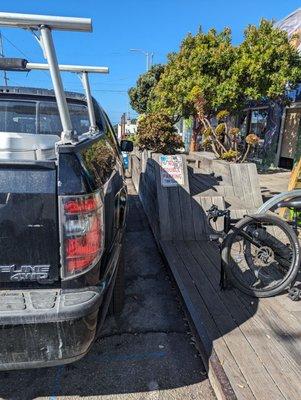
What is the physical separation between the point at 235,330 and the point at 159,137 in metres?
5.37

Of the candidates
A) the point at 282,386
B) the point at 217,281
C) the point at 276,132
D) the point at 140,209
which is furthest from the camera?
the point at 276,132

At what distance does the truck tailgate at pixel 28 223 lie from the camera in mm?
1666

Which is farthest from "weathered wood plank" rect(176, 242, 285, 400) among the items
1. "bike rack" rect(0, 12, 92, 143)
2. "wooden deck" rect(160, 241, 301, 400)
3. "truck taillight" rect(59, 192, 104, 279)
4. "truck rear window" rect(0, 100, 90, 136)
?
"truck rear window" rect(0, 100, 90, 136)

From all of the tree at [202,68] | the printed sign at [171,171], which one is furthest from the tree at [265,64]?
the printed sign at [171,171]

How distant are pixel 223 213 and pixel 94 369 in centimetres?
162

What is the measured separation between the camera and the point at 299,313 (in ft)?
9.40

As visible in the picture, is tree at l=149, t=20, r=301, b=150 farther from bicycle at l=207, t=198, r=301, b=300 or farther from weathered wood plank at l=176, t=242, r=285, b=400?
weathered wood plank at l=176, t=242, r=285, b=400

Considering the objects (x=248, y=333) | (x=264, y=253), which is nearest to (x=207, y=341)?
(x=248, y=333)

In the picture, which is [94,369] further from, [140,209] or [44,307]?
[140,209]

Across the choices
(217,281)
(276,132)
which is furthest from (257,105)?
(217,281)

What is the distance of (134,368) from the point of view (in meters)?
2.50

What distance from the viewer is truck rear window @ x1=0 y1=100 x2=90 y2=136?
3.46 m

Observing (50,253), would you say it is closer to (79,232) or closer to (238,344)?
(79,232)

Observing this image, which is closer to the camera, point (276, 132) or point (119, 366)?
point (119, 366)
